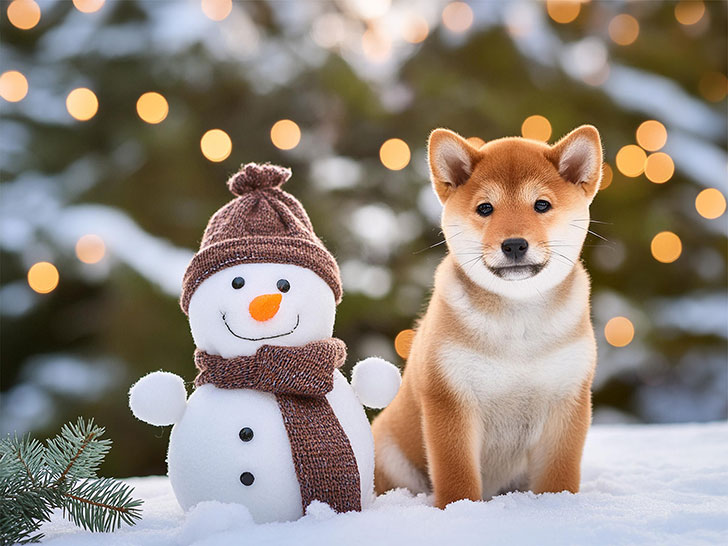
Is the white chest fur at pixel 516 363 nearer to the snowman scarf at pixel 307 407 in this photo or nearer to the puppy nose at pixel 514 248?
the puppy nose at pixel 514 248

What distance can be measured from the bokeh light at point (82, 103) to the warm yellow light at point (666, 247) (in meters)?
2.18

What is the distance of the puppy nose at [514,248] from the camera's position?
3.60 ft

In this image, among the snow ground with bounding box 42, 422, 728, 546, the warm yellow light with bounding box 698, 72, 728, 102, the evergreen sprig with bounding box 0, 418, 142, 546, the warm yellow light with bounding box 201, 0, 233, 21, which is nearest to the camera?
the snow ground with bounding box 42, 422, 728, 546

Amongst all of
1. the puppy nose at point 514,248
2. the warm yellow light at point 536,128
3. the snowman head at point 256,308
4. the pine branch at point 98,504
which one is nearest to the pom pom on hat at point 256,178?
the snowman head at point 256,308

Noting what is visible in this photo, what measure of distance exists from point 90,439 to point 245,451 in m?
0.23

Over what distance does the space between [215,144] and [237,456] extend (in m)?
1.74

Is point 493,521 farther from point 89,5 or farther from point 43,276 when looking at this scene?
point 89,5

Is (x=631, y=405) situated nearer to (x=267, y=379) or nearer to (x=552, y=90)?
(x=552, y=90)

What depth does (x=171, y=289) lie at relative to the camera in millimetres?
2492

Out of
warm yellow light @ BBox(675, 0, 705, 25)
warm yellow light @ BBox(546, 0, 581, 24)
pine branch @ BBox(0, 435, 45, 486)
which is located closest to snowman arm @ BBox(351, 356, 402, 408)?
pine branch @ BBox(0, 435, 45, 486)

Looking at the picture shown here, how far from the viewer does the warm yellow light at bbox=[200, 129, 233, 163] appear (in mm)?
2605

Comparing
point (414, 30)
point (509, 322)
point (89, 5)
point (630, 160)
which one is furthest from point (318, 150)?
point (509, 322)

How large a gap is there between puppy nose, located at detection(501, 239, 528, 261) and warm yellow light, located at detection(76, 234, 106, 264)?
6.09ft

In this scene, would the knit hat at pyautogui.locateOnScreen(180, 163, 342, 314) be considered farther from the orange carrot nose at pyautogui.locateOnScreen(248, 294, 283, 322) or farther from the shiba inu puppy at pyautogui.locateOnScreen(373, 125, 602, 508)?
the shiba inu puppy at pyautogui.locateOnScreen(373, 125, 602, 508)
